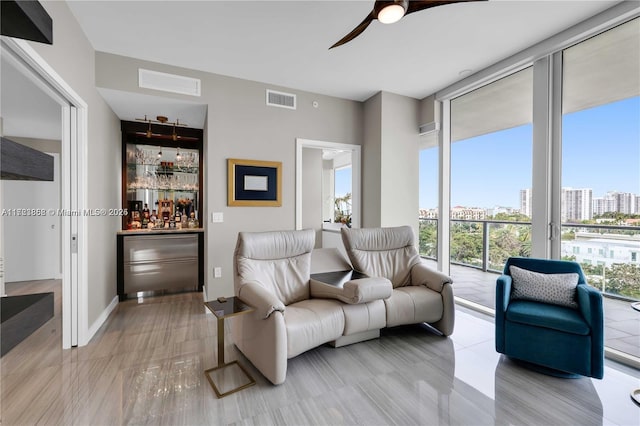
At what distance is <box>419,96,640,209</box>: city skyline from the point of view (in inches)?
101

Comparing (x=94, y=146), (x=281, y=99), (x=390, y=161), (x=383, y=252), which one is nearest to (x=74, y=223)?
(x=94, y=146)

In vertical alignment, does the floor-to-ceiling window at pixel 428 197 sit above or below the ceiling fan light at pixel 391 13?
below

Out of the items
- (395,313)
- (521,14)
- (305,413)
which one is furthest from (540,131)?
(305,413)

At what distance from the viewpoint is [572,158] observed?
2904 mm

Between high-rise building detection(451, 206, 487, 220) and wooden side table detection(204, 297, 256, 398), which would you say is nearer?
wooden side table detection(204, 297, 256, 398)

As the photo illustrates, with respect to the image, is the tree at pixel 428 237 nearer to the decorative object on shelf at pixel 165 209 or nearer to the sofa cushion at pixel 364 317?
the sofa cushion at pixel 364 317

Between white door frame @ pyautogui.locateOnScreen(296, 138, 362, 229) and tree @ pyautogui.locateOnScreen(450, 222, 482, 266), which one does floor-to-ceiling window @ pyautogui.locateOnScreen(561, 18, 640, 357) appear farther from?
white door frame @ pyautogui.locateOnScreen(296, 138, 362, 229)

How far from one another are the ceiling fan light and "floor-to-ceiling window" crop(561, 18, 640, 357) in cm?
218

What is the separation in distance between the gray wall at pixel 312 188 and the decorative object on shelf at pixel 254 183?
237 centimetres

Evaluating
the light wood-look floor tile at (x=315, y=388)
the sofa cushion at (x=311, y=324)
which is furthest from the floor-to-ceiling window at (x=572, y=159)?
the sofa cushion at (x=311, y=324)

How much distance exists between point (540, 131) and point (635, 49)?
856 mm

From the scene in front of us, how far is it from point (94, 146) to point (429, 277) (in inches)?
143

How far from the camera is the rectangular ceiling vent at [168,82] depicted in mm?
3320

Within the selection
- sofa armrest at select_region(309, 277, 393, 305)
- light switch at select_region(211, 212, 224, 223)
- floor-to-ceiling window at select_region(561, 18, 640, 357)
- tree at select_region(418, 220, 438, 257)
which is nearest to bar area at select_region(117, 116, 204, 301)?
light switch at select_region(211, 212, 224, 223)
